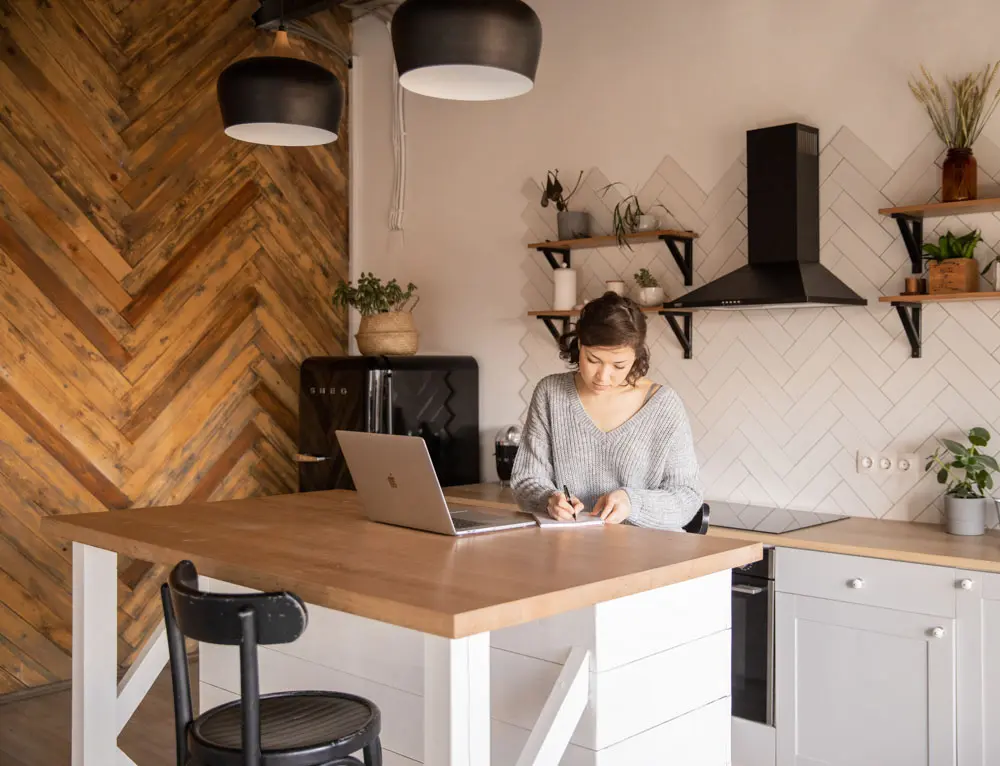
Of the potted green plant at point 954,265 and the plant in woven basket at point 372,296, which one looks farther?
the plant in woven basket at point 372,296

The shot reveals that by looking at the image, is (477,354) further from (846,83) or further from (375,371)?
(846,83)

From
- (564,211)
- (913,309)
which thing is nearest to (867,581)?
(913,309)

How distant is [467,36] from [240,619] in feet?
4.11

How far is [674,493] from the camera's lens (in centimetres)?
292

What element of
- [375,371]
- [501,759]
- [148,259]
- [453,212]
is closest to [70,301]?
[148,259]

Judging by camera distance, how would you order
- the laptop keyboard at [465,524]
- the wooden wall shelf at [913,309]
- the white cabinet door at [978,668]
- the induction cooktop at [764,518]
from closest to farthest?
the laptop keyboard at [465,524], the white cabinet door at [978,668], the wooden wall shelf at [913,309], the induction cooktop at [764,518]

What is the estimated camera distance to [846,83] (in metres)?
3.76

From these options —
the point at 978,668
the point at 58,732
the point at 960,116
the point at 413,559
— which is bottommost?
the point at 58,732

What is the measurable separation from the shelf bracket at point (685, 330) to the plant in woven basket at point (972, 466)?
1.11 m

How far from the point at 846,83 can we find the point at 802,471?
56.8 inches

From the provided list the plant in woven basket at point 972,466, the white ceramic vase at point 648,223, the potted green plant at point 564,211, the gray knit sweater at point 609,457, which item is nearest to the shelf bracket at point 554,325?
the potted green plant at point 564,211

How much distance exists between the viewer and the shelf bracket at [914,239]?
3.52 meters

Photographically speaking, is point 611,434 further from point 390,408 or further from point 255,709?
point 390,408

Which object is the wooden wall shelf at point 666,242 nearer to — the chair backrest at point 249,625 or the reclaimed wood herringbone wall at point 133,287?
the reclaimed wood herringbone wall at point 133,287
